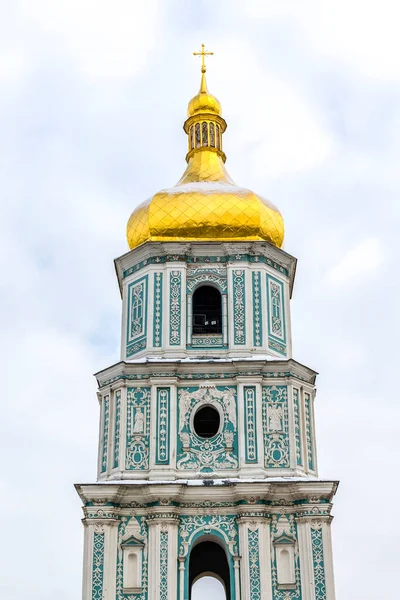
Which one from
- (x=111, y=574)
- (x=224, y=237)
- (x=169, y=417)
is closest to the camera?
(x=111, y=574)

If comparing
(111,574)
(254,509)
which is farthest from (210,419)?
(111,574)

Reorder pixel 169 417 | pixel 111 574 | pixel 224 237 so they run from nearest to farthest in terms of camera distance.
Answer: pixel 111 574, pixel 169 417, pixel 224 237

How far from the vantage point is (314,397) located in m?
21.6

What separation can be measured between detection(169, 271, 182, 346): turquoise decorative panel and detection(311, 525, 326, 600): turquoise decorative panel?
4562mm

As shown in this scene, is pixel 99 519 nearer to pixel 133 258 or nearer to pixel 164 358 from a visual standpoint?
pixel 164 358

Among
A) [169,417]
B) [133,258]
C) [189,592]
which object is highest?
[133,258]

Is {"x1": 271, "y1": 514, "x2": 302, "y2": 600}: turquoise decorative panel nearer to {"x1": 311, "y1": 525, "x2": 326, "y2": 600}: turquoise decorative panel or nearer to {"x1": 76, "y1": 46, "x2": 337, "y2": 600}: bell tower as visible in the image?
{"x1": 76, "y1": 46, "x2": 337, "y2": 600}: bell tower

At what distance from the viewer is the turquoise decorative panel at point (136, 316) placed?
21.7m

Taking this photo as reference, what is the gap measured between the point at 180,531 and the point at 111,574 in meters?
1.43

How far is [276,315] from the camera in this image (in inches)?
870

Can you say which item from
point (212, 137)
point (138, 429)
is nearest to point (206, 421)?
point (138, 429)

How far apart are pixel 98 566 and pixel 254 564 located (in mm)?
2729

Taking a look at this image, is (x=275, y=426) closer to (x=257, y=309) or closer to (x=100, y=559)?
(x=257, y=309)

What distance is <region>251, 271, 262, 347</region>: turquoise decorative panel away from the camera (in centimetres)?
2144
